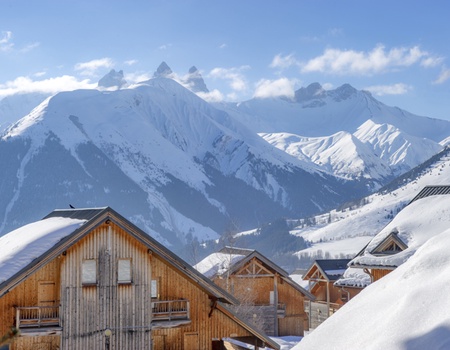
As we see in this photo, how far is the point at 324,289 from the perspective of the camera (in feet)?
204

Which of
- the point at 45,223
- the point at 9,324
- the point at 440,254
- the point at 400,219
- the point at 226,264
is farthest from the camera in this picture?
the point at 226,264

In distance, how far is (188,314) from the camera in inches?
1219

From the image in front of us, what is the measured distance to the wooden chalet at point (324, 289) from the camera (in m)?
57.8

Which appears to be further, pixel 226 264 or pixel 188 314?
pixel 226 264

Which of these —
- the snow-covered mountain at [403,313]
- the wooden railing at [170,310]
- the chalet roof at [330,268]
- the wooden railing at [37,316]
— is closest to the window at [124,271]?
the wooden railing at [170,310]

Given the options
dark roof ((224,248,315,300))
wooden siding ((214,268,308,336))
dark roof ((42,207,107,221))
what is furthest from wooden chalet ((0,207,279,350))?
wooden siding ((214,268,308,336))

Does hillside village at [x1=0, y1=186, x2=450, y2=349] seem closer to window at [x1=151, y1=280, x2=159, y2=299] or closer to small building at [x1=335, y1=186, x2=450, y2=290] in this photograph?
window at [x1=151, y1=280, x2=159, y2=299]

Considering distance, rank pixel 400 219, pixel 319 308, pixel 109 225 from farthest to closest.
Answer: pixel 319 308, pixel 400 219, pixel 109 225

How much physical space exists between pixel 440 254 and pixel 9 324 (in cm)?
2365

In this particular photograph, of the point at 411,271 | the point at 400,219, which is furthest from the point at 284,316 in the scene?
the point at 411,271

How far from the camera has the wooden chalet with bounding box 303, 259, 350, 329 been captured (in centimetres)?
5781

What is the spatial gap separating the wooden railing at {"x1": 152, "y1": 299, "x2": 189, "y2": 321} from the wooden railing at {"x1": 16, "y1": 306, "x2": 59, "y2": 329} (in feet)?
14.7

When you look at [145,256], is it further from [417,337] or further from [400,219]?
[417,337]

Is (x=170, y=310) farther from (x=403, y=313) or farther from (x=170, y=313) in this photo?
(x=403, y=313)
